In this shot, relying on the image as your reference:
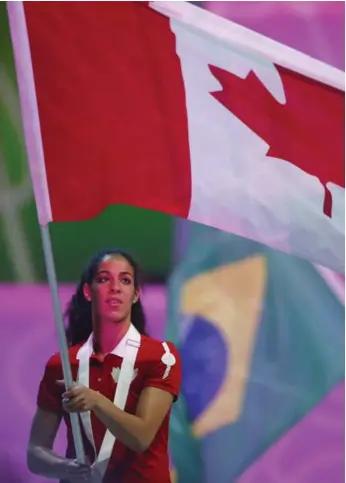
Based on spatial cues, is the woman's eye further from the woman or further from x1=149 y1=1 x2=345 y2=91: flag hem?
x1=149 y1=1 x2=345 y2=91: flag hem

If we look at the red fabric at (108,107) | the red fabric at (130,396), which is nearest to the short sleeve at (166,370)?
the red fabric at (130,396)

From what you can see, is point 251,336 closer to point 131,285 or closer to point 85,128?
point 131,285

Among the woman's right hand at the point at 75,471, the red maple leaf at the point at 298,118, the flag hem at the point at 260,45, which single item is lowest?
the woman's right hand at the point at 75,471

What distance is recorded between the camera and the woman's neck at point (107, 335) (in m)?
1.98

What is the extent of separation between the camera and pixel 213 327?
2064 millimetres

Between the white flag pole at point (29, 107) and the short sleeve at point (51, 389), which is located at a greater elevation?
the white flag pole at point (29, 107)

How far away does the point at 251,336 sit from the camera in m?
2.08

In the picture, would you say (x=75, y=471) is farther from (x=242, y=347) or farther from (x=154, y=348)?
A: (x=242, y=347)

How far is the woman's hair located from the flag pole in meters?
0.06

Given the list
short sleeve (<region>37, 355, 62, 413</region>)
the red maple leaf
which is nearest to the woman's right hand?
short sleeve (<region>37, 355, 62, 413</region>)

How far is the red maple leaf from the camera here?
2041 mm

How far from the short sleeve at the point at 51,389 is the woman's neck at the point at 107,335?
0.10m

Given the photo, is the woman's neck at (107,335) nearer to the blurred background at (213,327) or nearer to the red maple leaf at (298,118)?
the blurred background at (213,327)

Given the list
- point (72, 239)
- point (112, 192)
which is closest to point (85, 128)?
point (112, 192)
